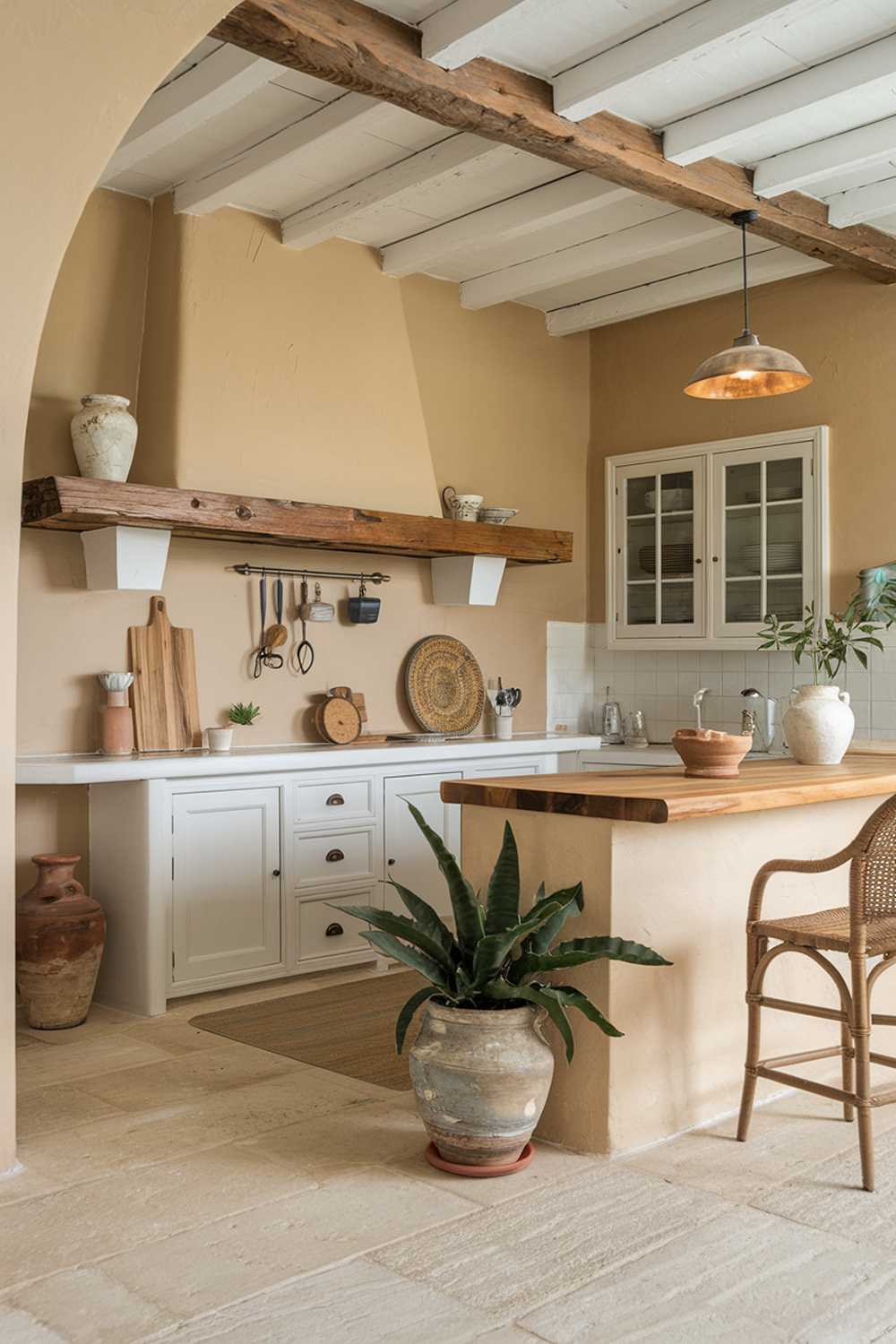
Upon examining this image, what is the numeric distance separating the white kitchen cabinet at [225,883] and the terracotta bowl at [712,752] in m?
1.87

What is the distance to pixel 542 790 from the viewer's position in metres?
3.32

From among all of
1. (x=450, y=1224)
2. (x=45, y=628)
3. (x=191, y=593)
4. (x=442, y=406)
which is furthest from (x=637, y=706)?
(x=450, y=1224)

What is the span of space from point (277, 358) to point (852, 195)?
7.77ft

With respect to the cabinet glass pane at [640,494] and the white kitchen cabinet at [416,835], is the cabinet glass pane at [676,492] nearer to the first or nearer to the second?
the cabinet glass pane at [640,494]

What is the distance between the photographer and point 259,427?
536 centimetres

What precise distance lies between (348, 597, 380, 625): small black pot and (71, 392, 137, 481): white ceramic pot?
1.33 metres

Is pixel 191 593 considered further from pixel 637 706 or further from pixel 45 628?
pixel 637 706

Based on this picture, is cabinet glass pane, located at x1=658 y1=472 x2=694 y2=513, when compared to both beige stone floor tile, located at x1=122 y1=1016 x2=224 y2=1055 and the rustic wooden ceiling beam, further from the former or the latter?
beige stone floor tile, located at x1=122 y1=1016 x2=224 y2=1055

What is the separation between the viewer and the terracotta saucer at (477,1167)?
3.06 metres

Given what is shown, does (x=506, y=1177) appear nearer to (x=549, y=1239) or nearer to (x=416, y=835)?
(x=549, y=1239)

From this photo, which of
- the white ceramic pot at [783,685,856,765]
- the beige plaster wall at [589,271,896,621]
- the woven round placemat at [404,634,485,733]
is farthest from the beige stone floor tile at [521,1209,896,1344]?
the beige plaster wall at [589,271,896,621]

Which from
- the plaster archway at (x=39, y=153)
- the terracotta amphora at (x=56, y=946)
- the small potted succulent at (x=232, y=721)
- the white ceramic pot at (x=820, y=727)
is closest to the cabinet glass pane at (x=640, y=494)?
the small potted succulent at (x=232, y=721)

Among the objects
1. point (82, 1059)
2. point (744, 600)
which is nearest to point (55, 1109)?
point (82, 1059)

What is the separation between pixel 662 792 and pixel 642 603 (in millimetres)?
3372
